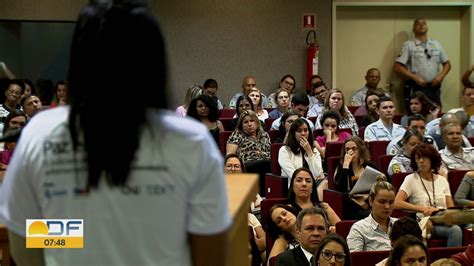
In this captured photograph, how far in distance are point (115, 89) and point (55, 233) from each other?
26 cm

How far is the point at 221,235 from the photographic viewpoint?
145cm

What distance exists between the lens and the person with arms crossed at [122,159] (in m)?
1.41

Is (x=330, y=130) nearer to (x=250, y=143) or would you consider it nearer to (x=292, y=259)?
(x=250, y=143)

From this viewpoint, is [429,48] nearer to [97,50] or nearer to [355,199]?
[355,199]

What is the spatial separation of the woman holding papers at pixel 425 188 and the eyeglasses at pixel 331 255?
201 cm

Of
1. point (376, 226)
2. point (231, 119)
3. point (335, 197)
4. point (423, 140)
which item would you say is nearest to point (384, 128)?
point (423, 140)

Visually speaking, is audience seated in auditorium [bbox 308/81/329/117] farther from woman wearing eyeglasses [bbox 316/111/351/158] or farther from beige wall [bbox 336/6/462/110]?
beige wall [bbox 336/6/462/110]

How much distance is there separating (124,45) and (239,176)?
1.60ft

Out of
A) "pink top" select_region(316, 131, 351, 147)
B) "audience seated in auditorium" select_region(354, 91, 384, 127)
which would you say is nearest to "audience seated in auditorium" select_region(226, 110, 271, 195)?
"pink top" select_region(316, 131, 351, 147)

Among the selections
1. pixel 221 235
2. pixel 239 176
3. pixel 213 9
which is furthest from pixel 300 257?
pixel 213 9

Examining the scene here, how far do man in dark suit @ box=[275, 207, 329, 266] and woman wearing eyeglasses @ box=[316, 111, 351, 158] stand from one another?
10.3 ft

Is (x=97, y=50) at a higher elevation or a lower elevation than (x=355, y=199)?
higher

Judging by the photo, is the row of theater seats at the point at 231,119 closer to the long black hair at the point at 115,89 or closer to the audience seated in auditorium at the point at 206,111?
the audience seated in auditorium at the point at 206,111

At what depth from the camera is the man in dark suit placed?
16.5 ft
